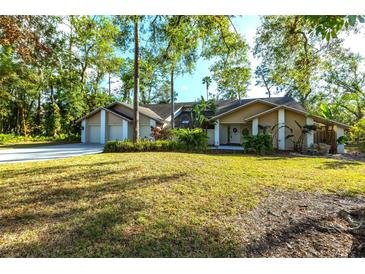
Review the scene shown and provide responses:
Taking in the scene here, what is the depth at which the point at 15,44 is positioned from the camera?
5.20 metres

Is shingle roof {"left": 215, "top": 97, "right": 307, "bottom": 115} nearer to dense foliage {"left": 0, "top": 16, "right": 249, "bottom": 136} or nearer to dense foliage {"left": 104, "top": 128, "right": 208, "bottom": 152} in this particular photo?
dense foliage {"left": 0, "top": 16, "right": 249, "bottom": 136}

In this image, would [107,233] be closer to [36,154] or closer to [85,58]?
[36,154]

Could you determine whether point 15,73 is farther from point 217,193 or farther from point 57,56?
point 217,193

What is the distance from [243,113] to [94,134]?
15.3 meters

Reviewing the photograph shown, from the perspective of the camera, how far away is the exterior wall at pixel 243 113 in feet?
59.1

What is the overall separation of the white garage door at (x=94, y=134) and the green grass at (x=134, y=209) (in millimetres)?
15703

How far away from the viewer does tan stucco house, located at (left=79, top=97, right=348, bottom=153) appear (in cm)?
1534

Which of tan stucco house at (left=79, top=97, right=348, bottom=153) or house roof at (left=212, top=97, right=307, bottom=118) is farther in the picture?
house roof at (left=212, top=97, right=307, bottom=118)

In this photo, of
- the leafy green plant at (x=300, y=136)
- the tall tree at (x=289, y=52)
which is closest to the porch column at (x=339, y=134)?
the leafy green plant at (x=300, y=136)

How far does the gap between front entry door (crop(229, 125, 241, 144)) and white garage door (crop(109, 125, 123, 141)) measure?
1095cm

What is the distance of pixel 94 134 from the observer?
22.2 meters

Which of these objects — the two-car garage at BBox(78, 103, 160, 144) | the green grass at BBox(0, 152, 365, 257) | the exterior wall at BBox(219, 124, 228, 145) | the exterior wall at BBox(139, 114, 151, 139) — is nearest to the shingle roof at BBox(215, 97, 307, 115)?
the exterior wall at BBox(219, 124, 228, 145)

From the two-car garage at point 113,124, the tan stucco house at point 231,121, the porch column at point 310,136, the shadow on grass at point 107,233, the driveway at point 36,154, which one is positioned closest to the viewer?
the shadow on grass at point 107,233

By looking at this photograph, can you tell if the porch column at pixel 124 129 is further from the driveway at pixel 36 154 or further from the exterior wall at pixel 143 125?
the driveway at pixel 36 154
